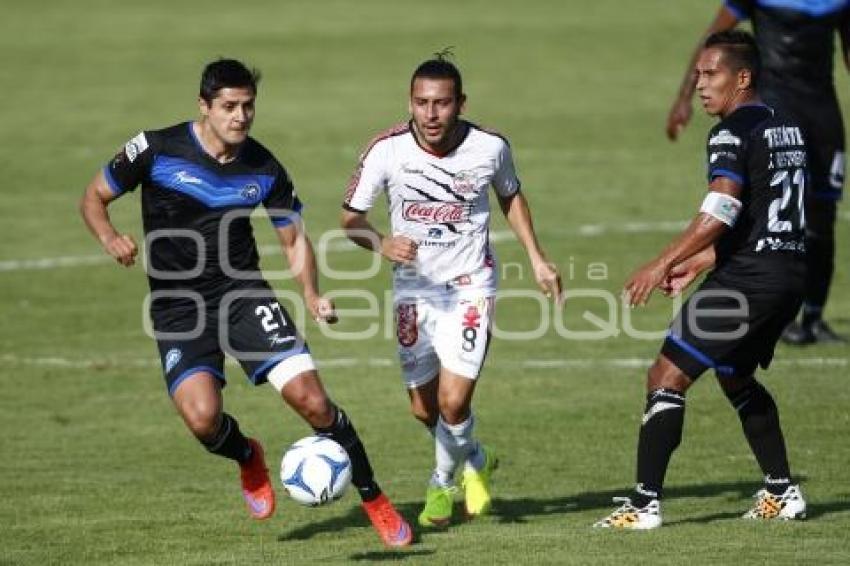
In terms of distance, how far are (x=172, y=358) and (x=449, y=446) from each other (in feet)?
6.14

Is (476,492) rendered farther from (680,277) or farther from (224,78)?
(224,78)

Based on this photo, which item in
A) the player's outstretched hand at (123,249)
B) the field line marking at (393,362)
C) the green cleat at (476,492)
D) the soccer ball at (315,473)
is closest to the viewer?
the soccer ball at (315,473)

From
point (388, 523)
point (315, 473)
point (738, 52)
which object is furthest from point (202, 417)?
point (738, 52)

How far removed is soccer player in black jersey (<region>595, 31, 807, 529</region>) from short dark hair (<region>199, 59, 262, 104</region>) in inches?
106

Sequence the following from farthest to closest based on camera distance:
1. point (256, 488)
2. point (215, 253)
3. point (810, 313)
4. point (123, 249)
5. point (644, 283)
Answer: point (810, 313)
point (256, 488)
point (215, 253)
point (123, 249)
point (644, 283)

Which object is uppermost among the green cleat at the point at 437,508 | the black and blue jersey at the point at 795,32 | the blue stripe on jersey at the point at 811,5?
the blue stripe on jersey at the point at 811,5

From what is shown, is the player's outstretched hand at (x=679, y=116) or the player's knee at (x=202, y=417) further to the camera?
the player's outstretched hand at (x=679, y=116)

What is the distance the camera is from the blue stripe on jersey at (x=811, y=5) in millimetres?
16844

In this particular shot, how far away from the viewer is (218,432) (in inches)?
436

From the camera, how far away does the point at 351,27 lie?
131 feet

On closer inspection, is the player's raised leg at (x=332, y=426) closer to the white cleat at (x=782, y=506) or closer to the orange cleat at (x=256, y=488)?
the orange cleat at (x=256, y=488)

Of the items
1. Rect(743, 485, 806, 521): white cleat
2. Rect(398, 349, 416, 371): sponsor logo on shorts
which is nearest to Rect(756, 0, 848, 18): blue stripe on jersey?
Rect(398, 349, 416, 371): sponsor logo on shorts

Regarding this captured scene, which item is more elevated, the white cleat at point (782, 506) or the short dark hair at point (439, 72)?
the short dark hair at point (439, 72)

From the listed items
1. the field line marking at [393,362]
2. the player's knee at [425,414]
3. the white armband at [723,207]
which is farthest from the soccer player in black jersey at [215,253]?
the field line marking at [393,362]
